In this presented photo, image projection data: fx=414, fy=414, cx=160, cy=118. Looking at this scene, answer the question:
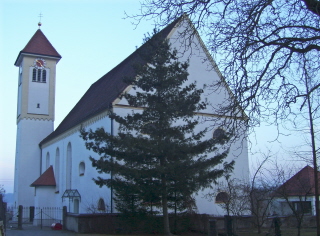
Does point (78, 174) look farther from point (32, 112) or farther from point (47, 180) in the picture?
point (32, 112)

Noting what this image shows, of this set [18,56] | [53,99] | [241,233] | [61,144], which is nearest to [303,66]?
[241,233]

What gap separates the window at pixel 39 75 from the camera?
37.2 m

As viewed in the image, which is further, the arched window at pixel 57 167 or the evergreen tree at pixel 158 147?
the arched window at pixel 57 167

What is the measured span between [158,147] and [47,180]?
17.7 metres

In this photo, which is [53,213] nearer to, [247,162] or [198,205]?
[198,205]

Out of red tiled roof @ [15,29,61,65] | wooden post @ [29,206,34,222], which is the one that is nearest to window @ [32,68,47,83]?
red tiled roof @ [15,29,61,65]

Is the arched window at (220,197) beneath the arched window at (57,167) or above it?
beneath

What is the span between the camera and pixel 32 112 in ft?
120

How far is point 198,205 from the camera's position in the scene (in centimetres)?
2238

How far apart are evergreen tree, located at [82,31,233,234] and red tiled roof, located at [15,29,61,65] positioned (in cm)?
2223

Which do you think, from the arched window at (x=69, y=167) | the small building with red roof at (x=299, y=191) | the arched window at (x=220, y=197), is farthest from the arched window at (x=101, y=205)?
the small building with red roof at (x=299, y=191)

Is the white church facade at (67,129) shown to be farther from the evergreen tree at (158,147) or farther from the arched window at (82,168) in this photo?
the evergreen tree at (158,147)

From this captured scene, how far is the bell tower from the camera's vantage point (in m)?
36.2

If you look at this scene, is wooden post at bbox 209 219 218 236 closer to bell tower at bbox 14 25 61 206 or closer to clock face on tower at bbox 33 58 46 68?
bell tower at bbox 14 25 61 206
